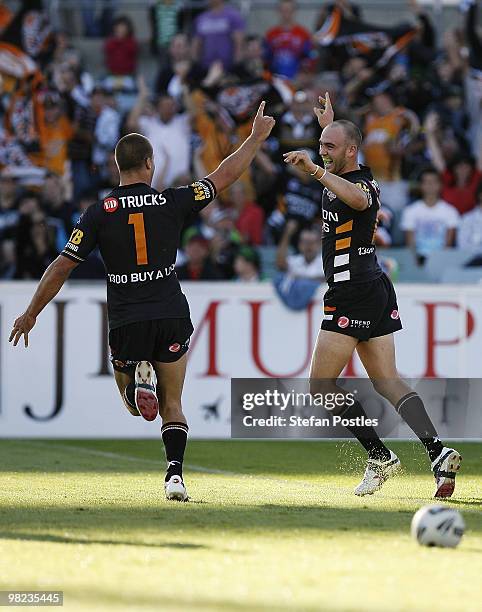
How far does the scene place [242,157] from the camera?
315 inches

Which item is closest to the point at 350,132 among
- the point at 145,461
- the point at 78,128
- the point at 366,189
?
the point at 366,189

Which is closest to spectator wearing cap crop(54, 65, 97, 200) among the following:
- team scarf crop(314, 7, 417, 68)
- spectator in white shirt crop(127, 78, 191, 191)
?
spectator in white shirt crop(127, 78, 191, 191)

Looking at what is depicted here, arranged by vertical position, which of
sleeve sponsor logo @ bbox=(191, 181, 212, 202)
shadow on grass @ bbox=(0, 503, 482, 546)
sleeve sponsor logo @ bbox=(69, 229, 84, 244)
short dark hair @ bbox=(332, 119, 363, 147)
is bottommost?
shadow on grass @ bbox=(0, 503, 482, 546)

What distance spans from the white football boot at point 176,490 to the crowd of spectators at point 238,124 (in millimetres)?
7103

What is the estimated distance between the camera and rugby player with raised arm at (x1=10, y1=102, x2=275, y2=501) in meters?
7.88

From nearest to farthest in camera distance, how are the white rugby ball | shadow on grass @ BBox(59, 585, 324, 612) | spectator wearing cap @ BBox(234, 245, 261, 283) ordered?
shadow on grass @ BBox(59, 585, 324, 612) < the white rugby ball < spectator wearing cap @ BBox(234, 245, 261, 283)

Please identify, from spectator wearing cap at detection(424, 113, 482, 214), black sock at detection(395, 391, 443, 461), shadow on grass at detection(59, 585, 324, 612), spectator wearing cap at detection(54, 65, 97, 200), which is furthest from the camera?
spectator wearing cap at detection(54, 65, 97, 200)

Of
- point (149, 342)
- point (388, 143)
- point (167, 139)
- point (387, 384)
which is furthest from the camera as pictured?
point (167, 139)

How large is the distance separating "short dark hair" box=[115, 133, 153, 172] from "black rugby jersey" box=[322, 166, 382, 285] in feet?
3.87

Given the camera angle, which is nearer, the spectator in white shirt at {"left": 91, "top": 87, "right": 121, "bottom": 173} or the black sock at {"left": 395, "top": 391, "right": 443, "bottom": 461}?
the black sock at {"left": 395, "top": 391, "right": 443, "bottom": 461}

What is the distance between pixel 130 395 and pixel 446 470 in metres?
1.93

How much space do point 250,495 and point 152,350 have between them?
45.3 inches

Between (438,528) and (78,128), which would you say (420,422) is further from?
(78,128)

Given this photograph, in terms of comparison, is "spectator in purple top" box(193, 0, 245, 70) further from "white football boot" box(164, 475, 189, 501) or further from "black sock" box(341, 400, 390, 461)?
"white football boot" box(164, 475, 189, 501)
